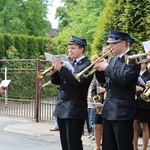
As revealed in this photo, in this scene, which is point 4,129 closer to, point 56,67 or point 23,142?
point 23,142

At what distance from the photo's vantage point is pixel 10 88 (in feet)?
43.6

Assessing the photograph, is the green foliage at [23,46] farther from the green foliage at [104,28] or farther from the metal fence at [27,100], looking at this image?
the green foliage at [104,28]

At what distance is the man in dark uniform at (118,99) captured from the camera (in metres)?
5.11

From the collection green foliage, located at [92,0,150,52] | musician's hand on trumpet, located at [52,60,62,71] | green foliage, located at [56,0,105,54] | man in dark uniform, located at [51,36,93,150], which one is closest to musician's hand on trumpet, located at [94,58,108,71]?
man in dark uniform, located at [51,36,93,150]

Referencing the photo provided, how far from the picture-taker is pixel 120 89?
5184 millimetres

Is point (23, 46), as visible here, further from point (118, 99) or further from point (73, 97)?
point (118, 99)

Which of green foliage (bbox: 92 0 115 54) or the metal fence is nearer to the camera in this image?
green foliage (bbox: 92 0 115 54)

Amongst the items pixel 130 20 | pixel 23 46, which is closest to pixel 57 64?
pixel 130 20

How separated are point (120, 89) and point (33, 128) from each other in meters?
5.98

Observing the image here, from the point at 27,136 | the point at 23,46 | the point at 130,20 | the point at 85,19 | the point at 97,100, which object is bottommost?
the point at 27,136

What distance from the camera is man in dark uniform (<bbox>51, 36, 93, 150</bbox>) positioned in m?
5.66

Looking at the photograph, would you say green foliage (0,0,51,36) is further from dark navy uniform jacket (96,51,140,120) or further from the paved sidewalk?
dark navy uniform jacket (96,51,140,120)

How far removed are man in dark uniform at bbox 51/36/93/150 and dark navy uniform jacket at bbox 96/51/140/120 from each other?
1.54 feet

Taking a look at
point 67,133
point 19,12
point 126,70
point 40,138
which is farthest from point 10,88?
point 19,12
